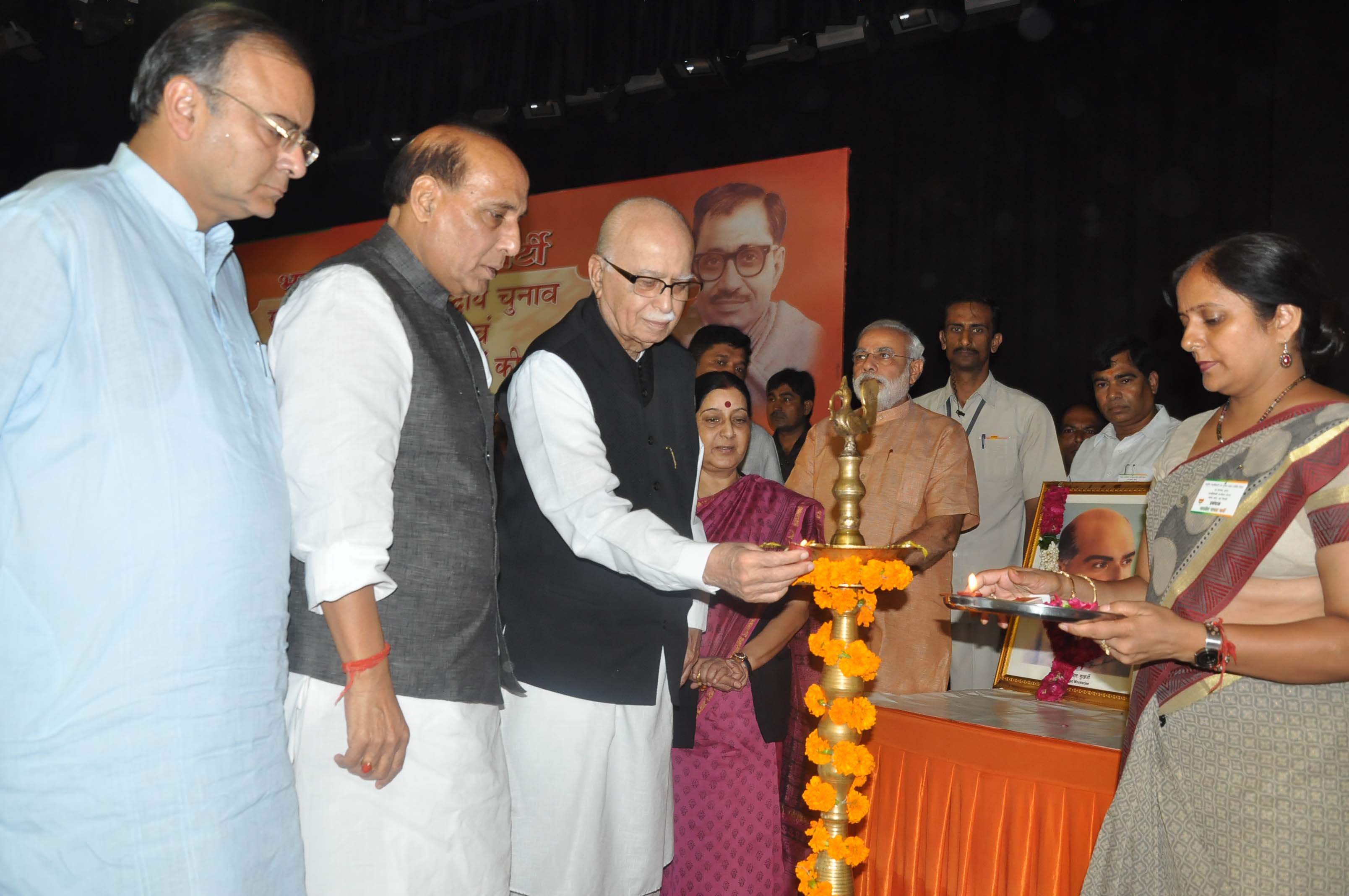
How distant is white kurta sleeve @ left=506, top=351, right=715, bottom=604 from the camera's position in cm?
175

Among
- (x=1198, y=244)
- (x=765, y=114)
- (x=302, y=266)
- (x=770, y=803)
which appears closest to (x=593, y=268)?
(x=770, y=803)

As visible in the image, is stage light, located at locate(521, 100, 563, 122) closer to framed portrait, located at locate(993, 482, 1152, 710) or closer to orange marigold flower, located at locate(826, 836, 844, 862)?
framed portrait, located at locate(993, 482, 1152, 710)

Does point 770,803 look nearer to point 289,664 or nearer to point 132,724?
point 289,664

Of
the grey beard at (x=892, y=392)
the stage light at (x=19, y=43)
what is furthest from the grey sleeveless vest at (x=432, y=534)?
the stage light at (x=19, y=43)

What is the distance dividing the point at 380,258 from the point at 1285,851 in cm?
181

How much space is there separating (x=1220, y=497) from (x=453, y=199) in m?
1.50

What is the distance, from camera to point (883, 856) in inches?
98.3

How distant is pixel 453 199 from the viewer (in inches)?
66.3

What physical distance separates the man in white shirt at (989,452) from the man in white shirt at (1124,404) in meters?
0.23

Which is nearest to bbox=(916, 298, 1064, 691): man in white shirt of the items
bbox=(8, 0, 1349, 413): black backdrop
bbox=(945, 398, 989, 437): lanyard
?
bbox=(945, 398, 989, 437): lanyard

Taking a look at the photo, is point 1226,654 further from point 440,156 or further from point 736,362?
point 736,362

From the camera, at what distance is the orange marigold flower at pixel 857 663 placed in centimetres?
199

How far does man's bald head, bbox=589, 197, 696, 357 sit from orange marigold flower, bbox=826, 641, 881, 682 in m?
0.75

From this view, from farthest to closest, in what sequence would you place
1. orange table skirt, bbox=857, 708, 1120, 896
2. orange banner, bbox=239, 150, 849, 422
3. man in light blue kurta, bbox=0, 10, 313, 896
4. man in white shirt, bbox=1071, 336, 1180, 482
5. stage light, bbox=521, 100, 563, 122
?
stage light, bbox=521, 100, 563, 122 < orange banner, bbox=239, 150, 849, 422 < man in white shirt, bbox=1071, 336, 1180, 482 < orange table skirt, bbox=857, 708, 1120, 896 < man in light blue kurta, bbox=0, 10, 313, 896
